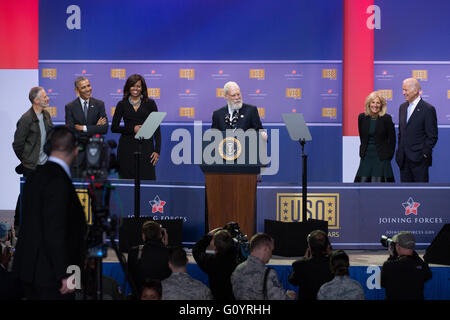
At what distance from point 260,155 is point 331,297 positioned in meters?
2.50

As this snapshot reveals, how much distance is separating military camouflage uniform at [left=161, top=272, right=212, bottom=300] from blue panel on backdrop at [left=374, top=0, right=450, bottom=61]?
7.01 meters

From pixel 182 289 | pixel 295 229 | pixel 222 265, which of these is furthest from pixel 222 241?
pixel 295 229

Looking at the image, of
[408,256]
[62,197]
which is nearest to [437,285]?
[408,256]

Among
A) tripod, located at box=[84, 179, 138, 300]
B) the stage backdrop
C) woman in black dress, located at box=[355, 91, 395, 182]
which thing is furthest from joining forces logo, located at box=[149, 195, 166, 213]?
the stage backdrop

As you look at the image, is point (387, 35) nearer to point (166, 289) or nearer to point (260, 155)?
point (260, 155)

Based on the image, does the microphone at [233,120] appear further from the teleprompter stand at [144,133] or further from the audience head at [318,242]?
the audience head at [318,242]

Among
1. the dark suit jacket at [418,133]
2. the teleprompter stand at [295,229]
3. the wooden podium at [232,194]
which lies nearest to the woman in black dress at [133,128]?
the wooden podium at [232,194]

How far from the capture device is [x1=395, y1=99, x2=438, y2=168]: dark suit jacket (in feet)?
27.1

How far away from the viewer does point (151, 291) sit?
4.36 m

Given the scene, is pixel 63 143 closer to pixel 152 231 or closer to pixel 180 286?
pixel 180 286

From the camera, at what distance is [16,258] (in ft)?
13.6

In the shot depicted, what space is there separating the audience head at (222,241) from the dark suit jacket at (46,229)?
1.33 metres

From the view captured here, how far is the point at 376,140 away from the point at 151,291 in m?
4.48

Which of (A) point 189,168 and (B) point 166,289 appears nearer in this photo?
(B) point 166,289
